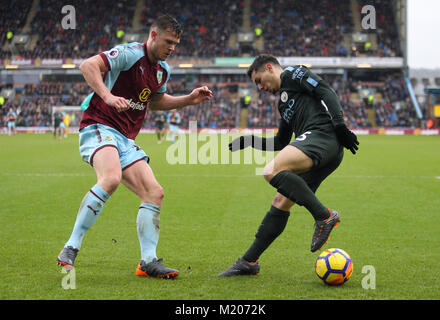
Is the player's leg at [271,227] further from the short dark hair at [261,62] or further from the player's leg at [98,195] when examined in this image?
the player's leg at [98,195]

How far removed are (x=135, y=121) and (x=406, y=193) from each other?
22.5 ft

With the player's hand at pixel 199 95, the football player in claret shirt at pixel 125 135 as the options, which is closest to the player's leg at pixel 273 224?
the football player in claret shirt at pixel 125 135

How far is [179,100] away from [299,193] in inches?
72.3

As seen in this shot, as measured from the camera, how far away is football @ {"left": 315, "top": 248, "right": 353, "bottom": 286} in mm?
4184

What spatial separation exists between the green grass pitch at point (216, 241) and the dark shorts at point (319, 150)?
34.5 inches

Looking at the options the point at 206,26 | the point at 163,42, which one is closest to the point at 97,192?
the point at 163,42

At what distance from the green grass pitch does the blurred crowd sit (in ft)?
134

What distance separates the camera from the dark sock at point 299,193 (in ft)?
14.1

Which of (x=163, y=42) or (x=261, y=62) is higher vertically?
(x=163, y=42)

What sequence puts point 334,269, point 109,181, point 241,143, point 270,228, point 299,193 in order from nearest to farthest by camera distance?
point 334,269
point 299,193
point 109,181
point 270,228
point 241,143

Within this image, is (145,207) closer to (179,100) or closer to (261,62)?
(179,100)

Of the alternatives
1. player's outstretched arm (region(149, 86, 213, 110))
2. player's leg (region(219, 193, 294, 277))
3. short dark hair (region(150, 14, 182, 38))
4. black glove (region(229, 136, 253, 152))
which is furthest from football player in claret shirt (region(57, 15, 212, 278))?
black glove (region(229, 136, 253, 152))

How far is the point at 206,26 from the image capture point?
176ft

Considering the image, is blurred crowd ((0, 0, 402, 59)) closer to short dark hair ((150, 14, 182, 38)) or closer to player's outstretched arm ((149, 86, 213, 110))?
player's outstretched arm ((149, 86, 213, 110))
